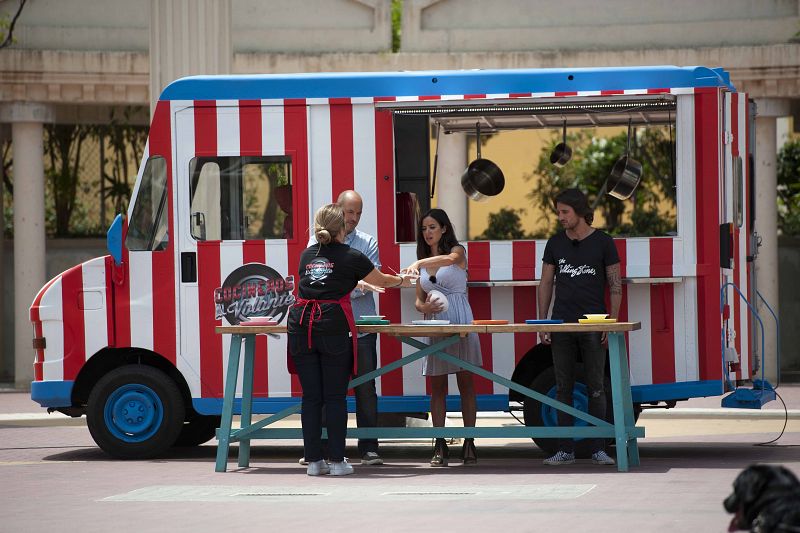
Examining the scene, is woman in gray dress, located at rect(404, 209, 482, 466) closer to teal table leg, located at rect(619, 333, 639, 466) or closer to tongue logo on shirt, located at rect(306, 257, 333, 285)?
tongue logo on shirt, located at rect(306, 257, 333, 285)

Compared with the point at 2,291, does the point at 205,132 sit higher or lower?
higher

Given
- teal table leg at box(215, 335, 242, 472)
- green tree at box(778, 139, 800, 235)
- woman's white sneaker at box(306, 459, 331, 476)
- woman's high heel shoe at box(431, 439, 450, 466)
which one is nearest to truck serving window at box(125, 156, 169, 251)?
teal table leg at box(215, 335, 242, 472)

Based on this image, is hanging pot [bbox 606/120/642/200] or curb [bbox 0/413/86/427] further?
curb [bbox 0/413/86/427]

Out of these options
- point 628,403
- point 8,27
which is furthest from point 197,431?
point 8,27

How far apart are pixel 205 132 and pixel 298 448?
3.00 m

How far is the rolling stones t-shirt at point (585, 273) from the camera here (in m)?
10.2

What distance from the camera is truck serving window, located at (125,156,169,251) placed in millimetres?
11164

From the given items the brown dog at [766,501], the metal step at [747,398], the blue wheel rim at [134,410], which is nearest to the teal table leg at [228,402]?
the blue wheel rim at [134,410]

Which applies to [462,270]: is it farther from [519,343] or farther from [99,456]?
[99,456]

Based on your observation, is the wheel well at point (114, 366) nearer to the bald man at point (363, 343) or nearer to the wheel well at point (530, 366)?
the bald man at point (363, 343)

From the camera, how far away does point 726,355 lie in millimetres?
10703

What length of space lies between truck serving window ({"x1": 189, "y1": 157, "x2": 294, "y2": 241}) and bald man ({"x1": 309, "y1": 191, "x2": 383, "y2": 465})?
24.9 inches

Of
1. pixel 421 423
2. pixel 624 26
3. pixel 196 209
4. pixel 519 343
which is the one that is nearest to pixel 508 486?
pixel 519 343

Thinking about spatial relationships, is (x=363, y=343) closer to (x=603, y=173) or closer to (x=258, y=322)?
(x=258, y=322)
